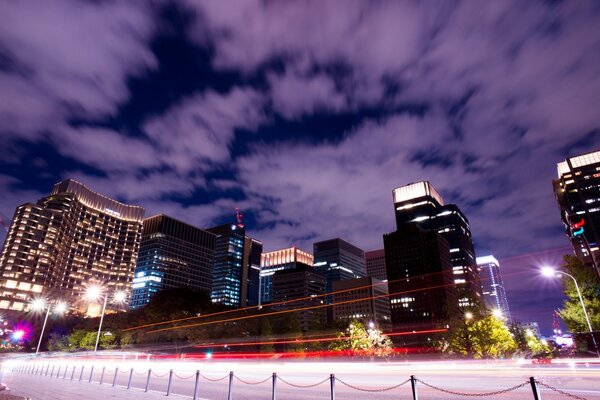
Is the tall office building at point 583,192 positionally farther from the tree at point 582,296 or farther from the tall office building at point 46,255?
the tall office building at point 46,255

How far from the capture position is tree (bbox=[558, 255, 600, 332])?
35.5 meters

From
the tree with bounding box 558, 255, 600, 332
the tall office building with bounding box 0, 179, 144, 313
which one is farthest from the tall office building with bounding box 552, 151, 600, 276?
the tall office building with bounding box 0, 179, 144, 313

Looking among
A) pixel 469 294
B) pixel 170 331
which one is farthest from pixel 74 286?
pixel 469 294

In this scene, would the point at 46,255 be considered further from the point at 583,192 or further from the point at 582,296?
the point at 583,192

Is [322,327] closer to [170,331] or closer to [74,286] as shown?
[170,331]

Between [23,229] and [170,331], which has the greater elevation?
[23,229]

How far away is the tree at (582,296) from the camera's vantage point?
3547cm

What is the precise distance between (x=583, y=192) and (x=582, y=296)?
14815cm

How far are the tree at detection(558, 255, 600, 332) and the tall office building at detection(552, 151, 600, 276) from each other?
12195 centimetres

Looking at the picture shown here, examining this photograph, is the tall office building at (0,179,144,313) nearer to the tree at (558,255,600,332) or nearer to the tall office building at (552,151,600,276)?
the tree at (558,255,600,332)

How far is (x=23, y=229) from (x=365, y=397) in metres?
192

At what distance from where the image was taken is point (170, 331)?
3012 inches

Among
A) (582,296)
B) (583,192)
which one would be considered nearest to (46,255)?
(582,296)

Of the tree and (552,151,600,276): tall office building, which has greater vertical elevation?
(552,151,600,276): tall office building
